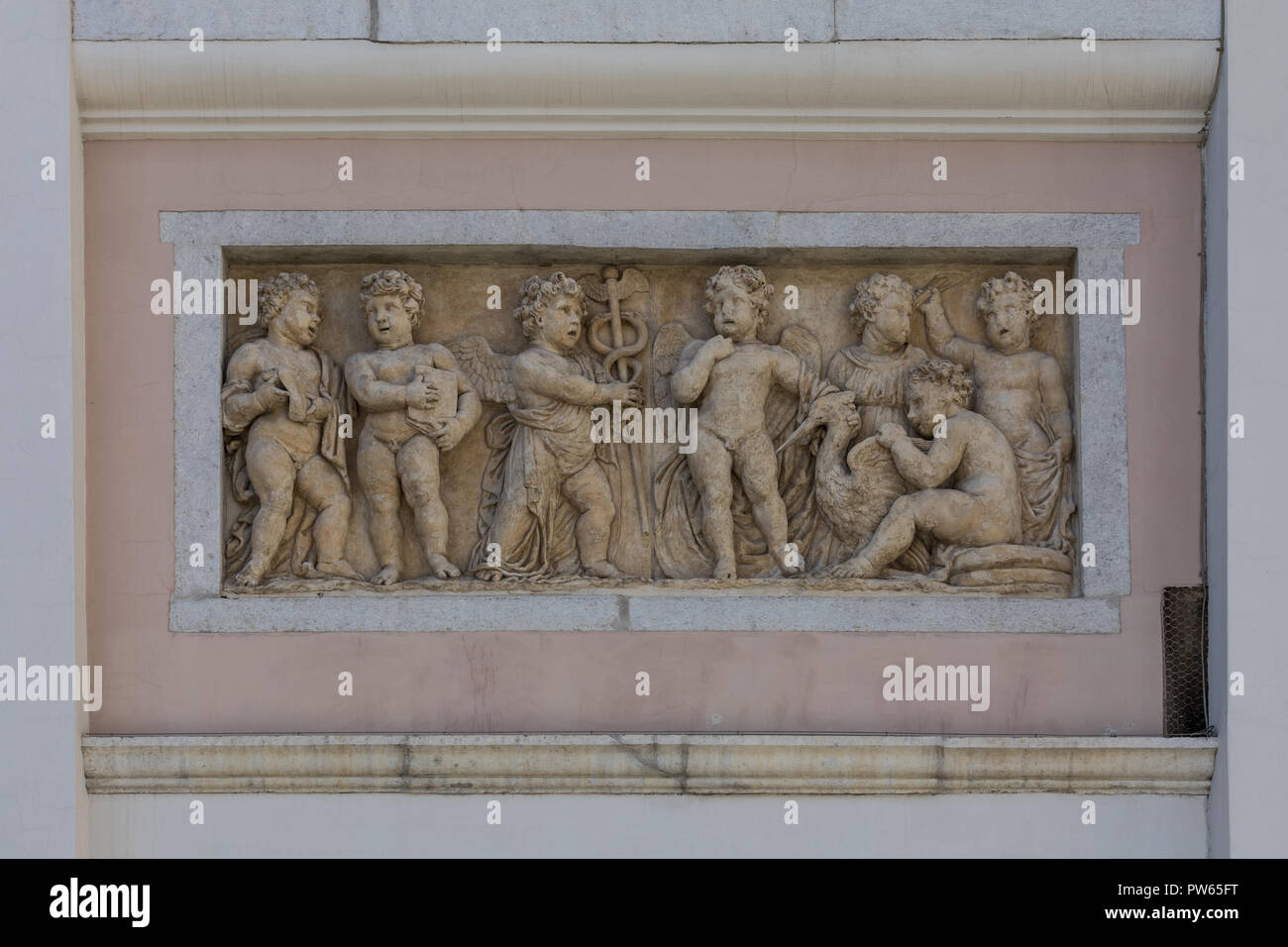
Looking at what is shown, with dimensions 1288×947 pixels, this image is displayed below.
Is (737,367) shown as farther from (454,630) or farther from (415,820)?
(415,820)

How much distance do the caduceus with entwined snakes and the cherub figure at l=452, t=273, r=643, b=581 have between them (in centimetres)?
8

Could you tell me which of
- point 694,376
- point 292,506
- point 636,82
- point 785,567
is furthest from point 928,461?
point 292,506

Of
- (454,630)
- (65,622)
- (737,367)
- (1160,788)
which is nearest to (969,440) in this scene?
(737,367)

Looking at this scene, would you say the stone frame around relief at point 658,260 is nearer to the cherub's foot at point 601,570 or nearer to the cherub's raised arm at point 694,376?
the cherub's foot at point 601,570

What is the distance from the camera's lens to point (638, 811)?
802 cm

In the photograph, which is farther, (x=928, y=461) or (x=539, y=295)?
(x=539, y=295)

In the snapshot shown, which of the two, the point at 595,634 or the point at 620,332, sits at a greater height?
the point at 620,332

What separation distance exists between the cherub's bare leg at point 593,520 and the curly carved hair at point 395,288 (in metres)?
0.98

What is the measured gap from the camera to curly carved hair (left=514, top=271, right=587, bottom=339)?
27.3 feet

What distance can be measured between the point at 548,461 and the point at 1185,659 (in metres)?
2.73

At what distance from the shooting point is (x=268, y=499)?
823 cm

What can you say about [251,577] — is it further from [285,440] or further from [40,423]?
[40,423]

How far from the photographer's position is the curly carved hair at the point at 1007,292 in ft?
27.4

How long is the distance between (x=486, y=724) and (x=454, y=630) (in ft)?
1.32
